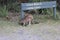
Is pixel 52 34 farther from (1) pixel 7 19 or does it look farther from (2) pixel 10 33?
(1) pixel 7 19

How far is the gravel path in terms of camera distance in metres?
6.46

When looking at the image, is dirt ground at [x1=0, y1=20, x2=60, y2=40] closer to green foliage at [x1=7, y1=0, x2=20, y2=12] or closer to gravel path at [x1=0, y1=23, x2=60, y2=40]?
gravel path at [x1=0, y1=23, x2=60, y2=40]

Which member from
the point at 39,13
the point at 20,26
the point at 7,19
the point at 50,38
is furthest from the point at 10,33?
the point at 39,13

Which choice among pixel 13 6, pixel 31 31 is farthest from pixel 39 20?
pixel 13 6

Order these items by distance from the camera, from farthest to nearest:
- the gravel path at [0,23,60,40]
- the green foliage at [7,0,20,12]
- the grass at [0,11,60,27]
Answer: the green foliage at [7,0,20,12], the grass at [0,11,60,27], the gravel path at [0,23,60,40]

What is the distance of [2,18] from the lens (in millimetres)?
9031

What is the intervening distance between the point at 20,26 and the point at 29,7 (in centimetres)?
126

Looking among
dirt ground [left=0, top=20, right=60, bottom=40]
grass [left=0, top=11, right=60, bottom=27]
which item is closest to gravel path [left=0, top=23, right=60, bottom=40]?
dirt ground [left=0, top=20, right=60, bottom=40]

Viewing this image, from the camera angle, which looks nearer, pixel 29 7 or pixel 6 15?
pixel 29 7

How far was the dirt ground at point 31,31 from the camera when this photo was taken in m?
6.48

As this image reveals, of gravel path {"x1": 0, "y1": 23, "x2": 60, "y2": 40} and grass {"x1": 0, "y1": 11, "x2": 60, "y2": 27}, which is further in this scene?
grass {"x1": 0, "y1": 11, "x2": 60, "y2": 27}

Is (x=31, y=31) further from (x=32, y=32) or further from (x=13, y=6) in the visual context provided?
(x=13, y=6)

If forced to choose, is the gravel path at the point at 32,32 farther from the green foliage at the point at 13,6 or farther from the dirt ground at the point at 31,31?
the green foliage at the point at 13,6

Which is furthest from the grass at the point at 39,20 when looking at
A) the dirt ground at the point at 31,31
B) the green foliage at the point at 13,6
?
the green foliage at the point at 13,6
